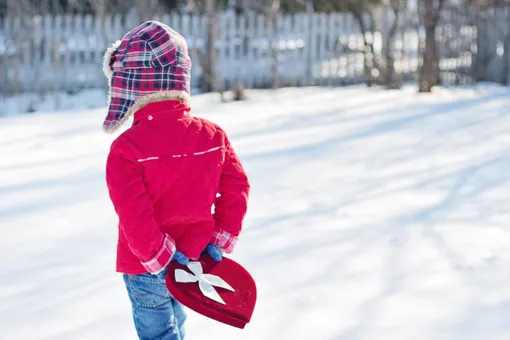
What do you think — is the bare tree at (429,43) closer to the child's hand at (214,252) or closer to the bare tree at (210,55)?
the bare tree at (210,55)

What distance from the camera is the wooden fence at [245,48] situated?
39.0 feet

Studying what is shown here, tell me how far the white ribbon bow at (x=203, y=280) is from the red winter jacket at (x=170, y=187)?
0.17ft

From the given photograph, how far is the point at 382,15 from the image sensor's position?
12.9m

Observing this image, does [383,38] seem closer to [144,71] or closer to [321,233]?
[321,233]

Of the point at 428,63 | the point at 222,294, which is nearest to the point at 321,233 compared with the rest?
the point at 222,294

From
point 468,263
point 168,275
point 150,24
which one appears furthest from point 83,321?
point 468,263

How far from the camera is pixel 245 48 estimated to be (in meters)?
12.9

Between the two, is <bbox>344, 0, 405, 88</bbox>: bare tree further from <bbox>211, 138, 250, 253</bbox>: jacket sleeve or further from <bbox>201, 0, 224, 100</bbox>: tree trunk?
<bbox>211, 138, 250, 253</bbox>: jacket sleeve

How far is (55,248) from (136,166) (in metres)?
2.14

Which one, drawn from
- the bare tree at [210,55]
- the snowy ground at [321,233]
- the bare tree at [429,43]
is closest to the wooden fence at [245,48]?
the bare tree at [210,55]

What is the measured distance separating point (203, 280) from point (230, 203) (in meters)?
0.28

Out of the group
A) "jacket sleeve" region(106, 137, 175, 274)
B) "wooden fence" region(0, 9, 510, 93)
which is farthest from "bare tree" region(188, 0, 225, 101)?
"jacket sleeve" region(106, 137, 175, 274)

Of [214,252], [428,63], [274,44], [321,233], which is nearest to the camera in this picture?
[214,252]

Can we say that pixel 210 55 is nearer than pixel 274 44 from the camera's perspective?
Yes
